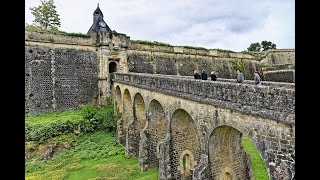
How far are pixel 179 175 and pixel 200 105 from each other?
4608mm

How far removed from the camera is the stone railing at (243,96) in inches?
217

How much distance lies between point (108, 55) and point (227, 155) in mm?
16762

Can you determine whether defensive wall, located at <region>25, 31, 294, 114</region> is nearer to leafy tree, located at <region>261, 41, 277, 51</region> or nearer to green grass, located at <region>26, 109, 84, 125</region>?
green grass, located at <region>26, 109, 84, 125</region>

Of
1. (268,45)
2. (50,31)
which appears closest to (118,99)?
(50,31)

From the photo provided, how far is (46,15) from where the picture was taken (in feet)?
117

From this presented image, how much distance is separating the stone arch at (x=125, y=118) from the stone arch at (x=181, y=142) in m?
6.71

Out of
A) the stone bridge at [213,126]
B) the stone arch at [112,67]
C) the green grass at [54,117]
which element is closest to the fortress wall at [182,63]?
the stone arch at [112,67]

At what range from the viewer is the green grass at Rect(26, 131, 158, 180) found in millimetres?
12992

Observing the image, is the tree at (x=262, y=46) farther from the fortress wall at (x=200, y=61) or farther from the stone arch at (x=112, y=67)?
the stone arch at (x=112, y=67)

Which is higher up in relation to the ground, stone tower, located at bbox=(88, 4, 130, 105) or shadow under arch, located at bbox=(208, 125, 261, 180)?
stone tower, located at bbox=(88, 4, 130, 105)

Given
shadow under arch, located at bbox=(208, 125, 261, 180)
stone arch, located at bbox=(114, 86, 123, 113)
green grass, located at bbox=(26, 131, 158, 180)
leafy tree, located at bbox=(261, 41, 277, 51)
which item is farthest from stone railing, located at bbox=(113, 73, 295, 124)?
leafy tree, located at bbox=(261, 41, 277, 51)

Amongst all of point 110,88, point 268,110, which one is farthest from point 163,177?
point 110,88

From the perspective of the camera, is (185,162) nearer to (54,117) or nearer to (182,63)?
(54,117)

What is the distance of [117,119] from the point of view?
19.5 meters
